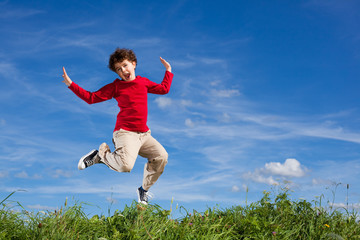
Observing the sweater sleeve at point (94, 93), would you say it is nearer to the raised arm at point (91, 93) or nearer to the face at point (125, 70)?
the raised arm at point (91, 93)

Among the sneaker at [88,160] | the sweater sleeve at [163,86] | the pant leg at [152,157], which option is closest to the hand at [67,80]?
the sneaker at [88,160]

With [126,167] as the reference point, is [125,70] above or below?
above

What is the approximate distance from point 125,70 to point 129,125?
1073mm

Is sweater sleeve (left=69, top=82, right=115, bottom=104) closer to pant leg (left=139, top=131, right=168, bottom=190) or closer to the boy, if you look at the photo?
the boy

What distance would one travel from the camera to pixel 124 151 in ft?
20.5

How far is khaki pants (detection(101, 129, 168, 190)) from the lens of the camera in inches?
247

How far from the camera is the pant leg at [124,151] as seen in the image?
6.25 m

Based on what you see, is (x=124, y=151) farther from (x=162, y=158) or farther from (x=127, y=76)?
(x=127, y=76)

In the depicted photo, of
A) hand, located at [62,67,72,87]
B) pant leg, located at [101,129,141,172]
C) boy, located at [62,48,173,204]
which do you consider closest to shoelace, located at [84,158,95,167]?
boy, located at [62,48,173,204]

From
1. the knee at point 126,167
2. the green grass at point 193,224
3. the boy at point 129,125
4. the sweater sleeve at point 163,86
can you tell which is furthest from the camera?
the sweater sleeve at point 163,86

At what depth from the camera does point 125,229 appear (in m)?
4.73

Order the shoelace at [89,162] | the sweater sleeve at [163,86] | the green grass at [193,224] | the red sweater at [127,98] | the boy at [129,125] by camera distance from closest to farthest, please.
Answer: the green grass at [193,224]
the boy at [129,125]
the red sweater at [127,98]
the shoelace at [89,162]
the sweater sleeve at [163,86]

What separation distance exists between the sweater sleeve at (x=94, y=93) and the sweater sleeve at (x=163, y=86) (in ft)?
2.45

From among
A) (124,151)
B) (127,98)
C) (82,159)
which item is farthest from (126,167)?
(127,98)
